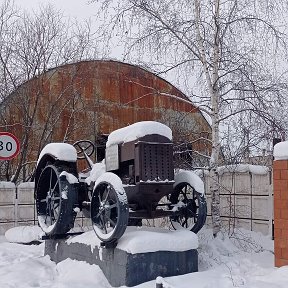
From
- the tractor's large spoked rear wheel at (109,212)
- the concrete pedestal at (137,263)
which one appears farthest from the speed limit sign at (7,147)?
the concrete pedestal at (137,263)

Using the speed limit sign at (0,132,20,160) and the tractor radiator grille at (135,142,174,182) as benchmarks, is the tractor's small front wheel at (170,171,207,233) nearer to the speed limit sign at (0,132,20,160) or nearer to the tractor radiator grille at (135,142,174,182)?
the tractor radiator grille at (135,142,174,182)

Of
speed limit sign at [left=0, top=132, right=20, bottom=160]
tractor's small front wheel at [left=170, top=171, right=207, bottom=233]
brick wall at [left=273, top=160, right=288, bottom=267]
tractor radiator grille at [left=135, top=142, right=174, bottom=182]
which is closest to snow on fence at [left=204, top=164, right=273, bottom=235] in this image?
tractor's small front wheel at [left=170, top=171, right=207, bottom=233]

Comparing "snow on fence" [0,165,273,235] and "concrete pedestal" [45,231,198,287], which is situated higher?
"snow on fence" [0,165,273,235]

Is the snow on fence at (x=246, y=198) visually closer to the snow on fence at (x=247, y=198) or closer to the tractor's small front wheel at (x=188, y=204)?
the snow on fence at (x=247, y=198)

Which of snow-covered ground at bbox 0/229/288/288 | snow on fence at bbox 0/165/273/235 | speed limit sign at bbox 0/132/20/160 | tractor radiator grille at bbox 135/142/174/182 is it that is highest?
speed limit sign at bbox 0/132/20/160

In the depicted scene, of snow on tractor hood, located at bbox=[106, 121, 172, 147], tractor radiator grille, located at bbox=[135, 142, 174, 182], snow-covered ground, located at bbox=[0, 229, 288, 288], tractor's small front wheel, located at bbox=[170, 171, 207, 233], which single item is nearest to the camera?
snow-covered ground, located at bbox=[0, 229, 288, 288]

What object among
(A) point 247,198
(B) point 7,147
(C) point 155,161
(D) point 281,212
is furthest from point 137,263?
(A) point 247,198

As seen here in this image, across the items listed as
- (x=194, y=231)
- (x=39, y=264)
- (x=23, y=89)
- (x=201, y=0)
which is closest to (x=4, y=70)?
(x=23, y=89)

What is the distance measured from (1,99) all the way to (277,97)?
8.90 metres

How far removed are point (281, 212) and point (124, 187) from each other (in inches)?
82.6

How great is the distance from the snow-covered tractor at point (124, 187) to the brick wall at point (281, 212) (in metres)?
1.11

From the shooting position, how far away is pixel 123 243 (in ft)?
21.4

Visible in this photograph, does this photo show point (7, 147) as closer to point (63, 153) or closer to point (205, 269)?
point (63, 153)

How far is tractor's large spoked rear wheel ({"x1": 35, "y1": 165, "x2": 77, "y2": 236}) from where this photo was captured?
7809 mm
